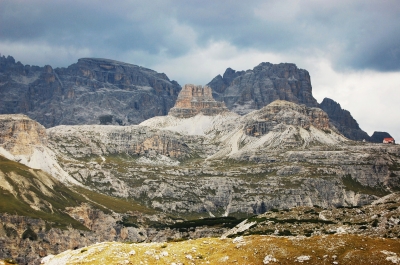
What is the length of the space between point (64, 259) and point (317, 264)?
108ft

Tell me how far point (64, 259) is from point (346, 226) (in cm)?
6342

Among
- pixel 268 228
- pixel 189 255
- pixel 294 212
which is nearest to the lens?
pixel 189 255

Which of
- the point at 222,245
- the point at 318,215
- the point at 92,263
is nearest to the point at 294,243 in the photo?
the point at 222,245

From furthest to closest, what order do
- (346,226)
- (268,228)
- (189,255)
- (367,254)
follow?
(268,228), (346,226), (189,255), (367,254)

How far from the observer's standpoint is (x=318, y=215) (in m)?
149

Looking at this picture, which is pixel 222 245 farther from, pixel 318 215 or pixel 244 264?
pixel 318 215

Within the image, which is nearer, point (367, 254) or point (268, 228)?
point (367, 254)

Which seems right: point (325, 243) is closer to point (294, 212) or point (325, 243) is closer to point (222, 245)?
point (222, 245)

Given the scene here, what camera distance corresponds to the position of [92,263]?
74125mm

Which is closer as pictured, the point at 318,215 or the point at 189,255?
the point at 189,255

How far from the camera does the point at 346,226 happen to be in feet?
398

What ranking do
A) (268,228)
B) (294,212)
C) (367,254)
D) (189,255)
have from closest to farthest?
(367,254), (189,255), (268,228), (294,212)

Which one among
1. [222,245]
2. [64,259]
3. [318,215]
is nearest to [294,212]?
[318,215]

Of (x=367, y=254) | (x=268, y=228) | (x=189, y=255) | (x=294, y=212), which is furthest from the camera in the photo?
(x=294, y=212)
